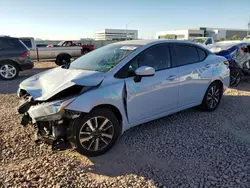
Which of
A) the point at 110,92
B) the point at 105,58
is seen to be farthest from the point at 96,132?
the point at 105,58

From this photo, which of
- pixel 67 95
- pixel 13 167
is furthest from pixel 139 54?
pixel 13 167

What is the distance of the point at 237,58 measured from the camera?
796 cm

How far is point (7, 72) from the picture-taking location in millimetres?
9320

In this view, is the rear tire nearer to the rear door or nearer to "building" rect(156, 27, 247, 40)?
the rear door

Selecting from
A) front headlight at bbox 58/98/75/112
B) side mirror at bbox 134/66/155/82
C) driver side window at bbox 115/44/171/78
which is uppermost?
driver side window at bbox 115/44/171/78

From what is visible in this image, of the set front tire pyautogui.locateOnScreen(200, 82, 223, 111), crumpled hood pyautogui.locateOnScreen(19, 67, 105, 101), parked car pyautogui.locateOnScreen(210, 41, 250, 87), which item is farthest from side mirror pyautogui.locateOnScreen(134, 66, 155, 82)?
parked car pyautogui.locateOnScreen(210, 41, 250, 87)

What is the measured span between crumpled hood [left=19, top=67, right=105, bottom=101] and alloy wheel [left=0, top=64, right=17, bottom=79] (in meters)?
6.43

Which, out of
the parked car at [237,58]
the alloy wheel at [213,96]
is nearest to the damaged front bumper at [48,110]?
the alloy wheel at [213,96]

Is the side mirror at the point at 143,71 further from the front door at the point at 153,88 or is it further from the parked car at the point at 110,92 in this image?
the front door at the point at 153,88

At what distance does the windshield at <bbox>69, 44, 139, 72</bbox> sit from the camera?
3.65 m

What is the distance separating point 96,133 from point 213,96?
10.2ft

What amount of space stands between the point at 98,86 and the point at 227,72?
3514 mm

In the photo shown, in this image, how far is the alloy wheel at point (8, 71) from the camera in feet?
30.4

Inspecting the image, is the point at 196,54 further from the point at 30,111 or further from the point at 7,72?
the point at 7,72
